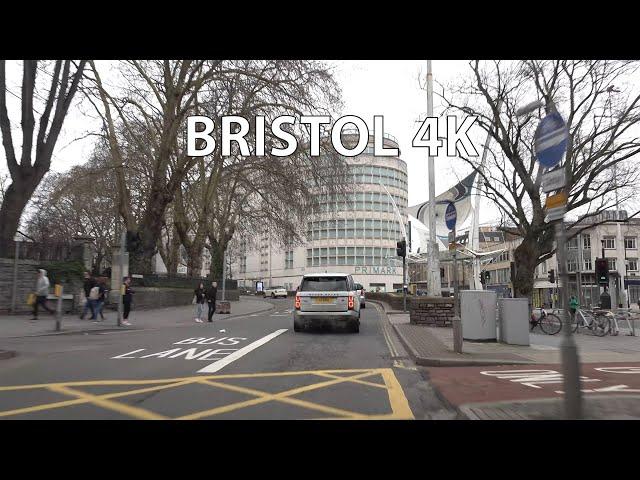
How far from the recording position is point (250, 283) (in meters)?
121

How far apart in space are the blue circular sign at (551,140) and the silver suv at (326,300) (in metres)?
10.1

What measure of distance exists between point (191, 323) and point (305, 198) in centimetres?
1037

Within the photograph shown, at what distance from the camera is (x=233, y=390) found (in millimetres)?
6961

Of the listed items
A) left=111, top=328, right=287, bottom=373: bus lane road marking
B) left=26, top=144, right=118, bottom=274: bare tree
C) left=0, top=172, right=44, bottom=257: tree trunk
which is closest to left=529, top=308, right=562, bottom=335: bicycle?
left=111, top=328, right=287, bottom=373: bus lane road marking

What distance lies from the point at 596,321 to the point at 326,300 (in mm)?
9017

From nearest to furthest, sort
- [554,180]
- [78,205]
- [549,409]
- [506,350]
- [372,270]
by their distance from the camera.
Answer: [554,180] < [549,409] < [506,350] < [78,205] < [372,270]

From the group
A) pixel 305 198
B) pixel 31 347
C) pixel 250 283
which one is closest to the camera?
pixel 31 347

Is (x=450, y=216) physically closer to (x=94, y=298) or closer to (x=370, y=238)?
(x=94, y=298)

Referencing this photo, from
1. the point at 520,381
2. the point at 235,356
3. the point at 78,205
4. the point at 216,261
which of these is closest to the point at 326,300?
the point at 235,356

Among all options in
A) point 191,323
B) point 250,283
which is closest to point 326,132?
point 191,323

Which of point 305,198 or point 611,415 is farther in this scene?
point 305,198

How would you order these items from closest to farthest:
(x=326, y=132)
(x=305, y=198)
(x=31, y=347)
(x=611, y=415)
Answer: (x=611, y=415) < (x=31, y=347) < (x=326, y=132) < (x=305, y=198)
